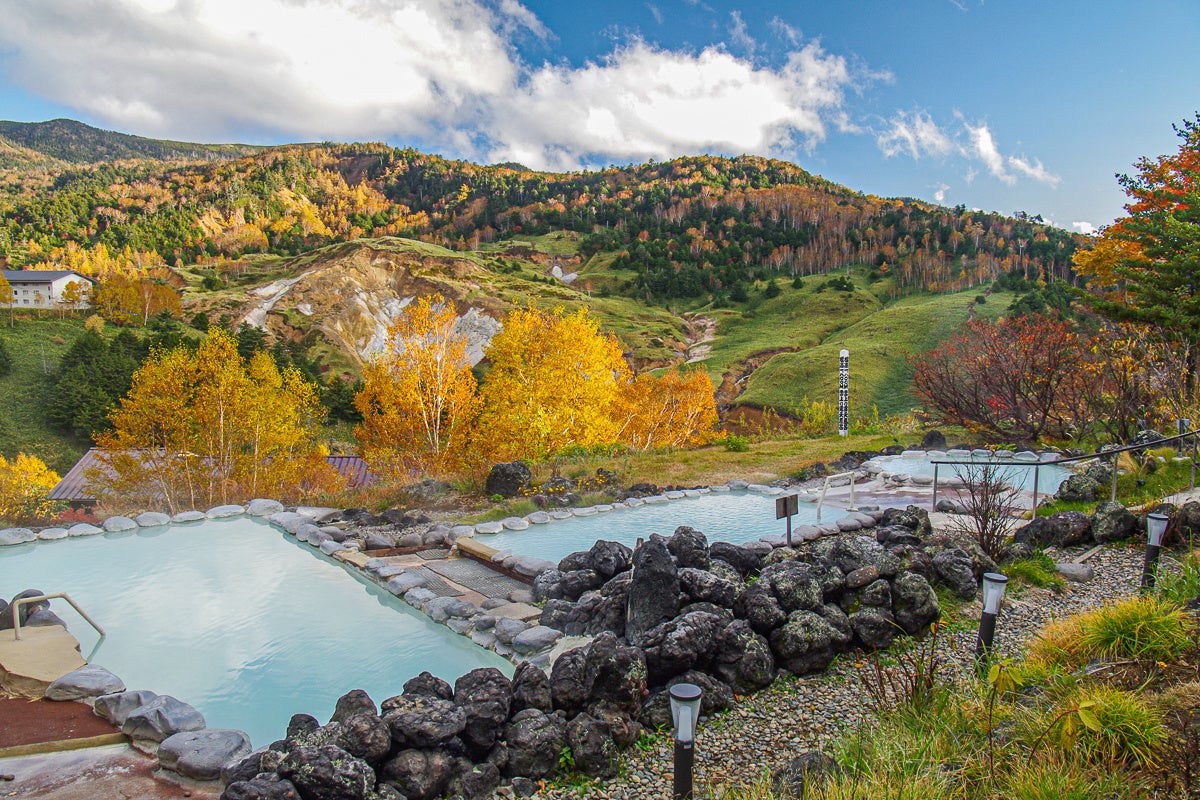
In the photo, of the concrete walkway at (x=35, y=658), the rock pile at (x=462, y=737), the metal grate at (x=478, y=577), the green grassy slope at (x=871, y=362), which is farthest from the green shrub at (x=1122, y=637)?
the green grassy slope at (x=871, y=362)

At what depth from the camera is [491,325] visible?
6712 cm

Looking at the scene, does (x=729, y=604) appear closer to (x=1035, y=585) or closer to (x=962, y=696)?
(x=962, y=696)

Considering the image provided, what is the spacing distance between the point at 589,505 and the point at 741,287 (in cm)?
7673

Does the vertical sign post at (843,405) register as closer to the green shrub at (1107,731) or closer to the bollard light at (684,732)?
the green shrub at (1107,731)

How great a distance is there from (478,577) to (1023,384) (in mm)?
14065

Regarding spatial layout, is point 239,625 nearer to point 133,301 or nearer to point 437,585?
point 437,585

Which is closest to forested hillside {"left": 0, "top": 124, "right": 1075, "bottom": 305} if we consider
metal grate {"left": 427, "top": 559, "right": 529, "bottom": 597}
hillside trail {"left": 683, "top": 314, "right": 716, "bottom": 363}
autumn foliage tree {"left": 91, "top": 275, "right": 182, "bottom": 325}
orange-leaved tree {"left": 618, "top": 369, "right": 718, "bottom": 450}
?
hillside trail {"left": 683, "top": 314, "right": 716, "bottom": 363}

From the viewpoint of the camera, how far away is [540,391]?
16.4 meters

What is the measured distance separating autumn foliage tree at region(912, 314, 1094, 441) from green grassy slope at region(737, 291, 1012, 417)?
23599 mm

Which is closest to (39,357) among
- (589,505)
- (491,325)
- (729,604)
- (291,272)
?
(291,272)

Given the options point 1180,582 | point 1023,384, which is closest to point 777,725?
point 1180,582

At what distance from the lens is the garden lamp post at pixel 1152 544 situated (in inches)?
200

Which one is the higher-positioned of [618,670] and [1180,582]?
[1180,582]

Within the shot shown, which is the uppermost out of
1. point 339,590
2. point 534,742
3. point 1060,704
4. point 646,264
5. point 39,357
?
point 646,264
